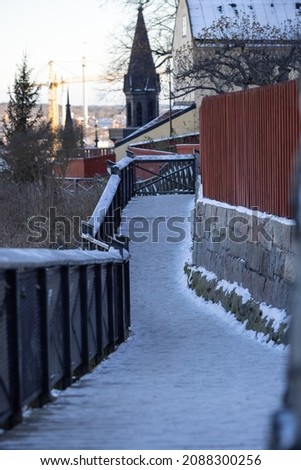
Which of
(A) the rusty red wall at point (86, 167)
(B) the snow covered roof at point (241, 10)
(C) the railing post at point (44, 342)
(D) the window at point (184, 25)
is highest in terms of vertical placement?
(B) the snow covered roof at point (241, 10)

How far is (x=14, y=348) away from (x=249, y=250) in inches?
340

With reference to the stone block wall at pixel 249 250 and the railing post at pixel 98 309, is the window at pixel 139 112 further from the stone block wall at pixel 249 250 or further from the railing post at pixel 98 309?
the railing post at pixel 98 309

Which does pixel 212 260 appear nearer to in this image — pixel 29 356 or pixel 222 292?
pixel 222 292

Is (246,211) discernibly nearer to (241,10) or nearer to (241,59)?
(241,59)

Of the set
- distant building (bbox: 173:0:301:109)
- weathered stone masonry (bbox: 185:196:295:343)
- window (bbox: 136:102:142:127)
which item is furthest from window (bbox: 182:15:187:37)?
weathered stone masonry (bbox: 185:196:295:343)

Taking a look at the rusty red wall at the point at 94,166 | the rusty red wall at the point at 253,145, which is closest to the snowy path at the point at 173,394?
the rusty red wall at the point at 253,145

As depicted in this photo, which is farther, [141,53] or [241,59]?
[141,53]

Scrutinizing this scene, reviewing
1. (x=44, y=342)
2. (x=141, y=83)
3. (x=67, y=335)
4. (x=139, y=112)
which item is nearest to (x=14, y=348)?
(x=44, y=342)

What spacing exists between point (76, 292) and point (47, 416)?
2.36 meters

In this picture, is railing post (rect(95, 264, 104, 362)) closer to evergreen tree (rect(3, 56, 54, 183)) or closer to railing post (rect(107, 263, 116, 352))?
railing post (rect(107, 263, 116, 352))

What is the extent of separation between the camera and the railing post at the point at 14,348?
6758mm

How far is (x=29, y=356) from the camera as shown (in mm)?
7359

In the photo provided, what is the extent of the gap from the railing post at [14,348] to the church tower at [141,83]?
56.0 meters

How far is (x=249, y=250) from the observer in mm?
15266
